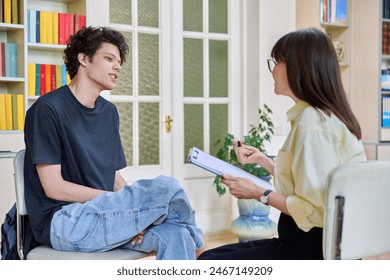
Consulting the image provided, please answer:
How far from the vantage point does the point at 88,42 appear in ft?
6.52

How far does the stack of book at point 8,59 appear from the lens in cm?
343

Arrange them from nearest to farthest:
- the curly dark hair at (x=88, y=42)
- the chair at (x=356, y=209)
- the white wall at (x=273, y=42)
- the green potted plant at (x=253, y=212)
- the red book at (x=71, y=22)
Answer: the chair at (x=356, y=209), the curly dark hair at (x=88, y=42), the red book at (x=71, y=22), the green potted plant at (x=253, y=212), the white wall at (x=273, y=42)

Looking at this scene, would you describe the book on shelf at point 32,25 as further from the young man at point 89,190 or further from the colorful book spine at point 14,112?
the young man at point 89,190

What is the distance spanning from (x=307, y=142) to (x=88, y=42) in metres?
0.97

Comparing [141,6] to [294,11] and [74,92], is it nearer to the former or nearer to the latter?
[294,11]

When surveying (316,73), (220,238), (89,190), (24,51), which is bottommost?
(220,238)

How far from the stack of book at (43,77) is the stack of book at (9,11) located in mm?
264

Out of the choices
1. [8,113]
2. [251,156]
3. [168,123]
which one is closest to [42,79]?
[8,113]

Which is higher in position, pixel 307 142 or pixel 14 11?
pixel 14 11

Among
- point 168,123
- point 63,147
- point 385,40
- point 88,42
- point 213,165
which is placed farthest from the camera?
point 385,40

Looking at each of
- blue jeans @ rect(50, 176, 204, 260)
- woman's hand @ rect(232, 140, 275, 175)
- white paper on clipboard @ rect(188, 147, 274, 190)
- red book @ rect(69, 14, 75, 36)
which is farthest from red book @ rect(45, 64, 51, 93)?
white paper on clipboard @ rect(188, 147, 274, 190)

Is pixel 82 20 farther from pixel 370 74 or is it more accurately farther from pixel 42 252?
pixel 370 74

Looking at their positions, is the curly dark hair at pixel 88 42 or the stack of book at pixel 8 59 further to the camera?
the stack of book at pixel 8 59

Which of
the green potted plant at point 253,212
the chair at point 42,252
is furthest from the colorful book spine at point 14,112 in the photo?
the chair at point 42,252
